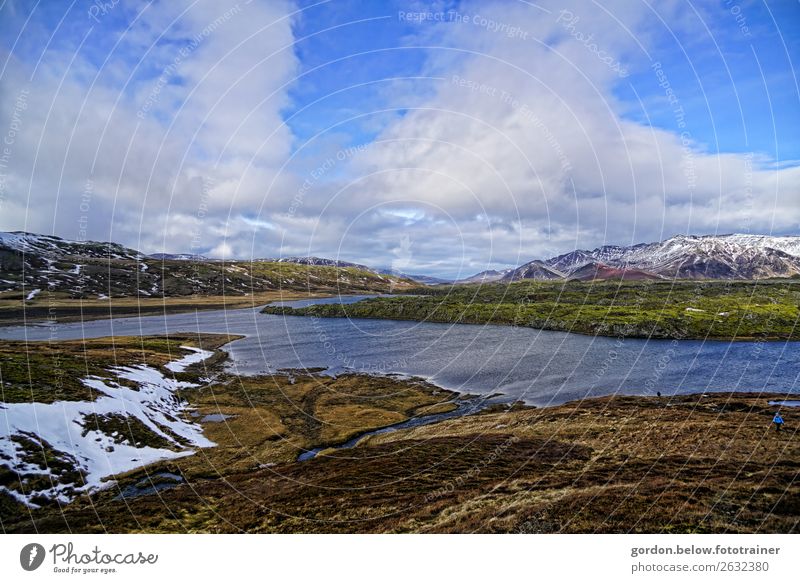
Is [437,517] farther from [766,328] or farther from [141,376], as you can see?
[766,328]

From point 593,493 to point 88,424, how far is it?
37.0m

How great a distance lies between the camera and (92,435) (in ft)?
103

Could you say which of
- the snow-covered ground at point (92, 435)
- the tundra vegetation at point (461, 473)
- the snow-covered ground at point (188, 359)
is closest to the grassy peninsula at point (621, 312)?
the tundra vegetation at point (461, 473)

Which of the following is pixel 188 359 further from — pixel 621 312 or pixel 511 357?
pixel 621 312

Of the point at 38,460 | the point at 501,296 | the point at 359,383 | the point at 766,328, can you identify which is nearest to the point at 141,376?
the point at 38,460

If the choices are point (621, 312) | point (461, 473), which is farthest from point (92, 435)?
point (621, 312)

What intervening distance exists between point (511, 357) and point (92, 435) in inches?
2668

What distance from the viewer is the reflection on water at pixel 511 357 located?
5766cm

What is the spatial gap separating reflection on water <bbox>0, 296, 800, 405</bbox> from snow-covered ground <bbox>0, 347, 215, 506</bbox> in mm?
30236

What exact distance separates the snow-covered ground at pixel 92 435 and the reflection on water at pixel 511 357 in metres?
30.2

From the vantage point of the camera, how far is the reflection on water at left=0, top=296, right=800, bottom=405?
5766cm

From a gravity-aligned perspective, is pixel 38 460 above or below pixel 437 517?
above

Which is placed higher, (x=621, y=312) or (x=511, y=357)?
(x=621, y=312)

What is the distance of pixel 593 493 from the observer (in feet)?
68.9
